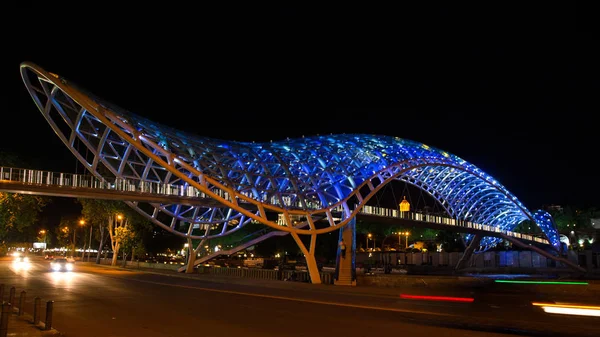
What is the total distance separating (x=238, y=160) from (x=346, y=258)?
43.3ft

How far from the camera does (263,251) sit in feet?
371

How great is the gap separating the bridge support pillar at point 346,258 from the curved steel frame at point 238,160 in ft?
6.01

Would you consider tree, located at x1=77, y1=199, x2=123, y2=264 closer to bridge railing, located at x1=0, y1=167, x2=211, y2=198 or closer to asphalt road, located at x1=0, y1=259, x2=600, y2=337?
bridge railing, located at x1=0, y1=167, x2=211, y2=198

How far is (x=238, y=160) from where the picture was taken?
46281 mm

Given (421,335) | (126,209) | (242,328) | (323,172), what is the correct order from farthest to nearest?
(126,209)
(323,172)
(242,328)
(421,335)

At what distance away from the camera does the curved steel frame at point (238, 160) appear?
36.4 m

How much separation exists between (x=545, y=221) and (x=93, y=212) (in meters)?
78.2

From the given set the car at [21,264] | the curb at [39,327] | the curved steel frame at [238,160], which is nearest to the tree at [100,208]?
the car at [21,264]

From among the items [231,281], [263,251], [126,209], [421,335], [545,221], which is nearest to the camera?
[421,335]

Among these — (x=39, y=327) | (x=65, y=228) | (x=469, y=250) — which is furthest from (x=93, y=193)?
(x=65, y=228)

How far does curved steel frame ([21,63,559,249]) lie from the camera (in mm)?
36438

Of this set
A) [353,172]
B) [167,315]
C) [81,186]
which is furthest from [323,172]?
[167,315]

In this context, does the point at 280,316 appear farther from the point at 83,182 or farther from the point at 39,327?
the point at 83,182

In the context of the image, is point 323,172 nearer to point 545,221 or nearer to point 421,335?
point 421,335
